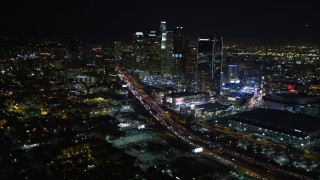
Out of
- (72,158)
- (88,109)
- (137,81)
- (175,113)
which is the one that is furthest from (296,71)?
(72,158)

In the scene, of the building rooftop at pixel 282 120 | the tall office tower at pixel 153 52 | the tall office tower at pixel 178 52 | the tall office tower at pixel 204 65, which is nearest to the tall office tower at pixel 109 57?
the tall office tower at pixel 153 52

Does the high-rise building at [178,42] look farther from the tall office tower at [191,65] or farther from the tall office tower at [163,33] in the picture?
the tall office tower at [191,65]

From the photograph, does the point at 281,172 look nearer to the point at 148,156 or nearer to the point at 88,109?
the point at 148,156

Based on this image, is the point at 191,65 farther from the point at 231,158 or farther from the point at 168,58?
the point at 231,158

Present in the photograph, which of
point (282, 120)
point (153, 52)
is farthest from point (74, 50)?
point (282, 120)

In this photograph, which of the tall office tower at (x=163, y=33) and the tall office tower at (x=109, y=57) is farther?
the tall office tower at (x=109, y=57)

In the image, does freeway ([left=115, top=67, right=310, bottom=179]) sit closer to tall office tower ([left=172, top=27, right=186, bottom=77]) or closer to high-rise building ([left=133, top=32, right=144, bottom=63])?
tall office tower ([left=172, top=27, right=186, bottom=77])

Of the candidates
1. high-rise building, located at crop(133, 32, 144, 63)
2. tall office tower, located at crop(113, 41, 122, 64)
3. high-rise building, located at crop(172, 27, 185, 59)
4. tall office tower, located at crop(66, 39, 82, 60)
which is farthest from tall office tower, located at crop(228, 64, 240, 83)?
tall office tower, located at crop(66, 39, 82, 60)
